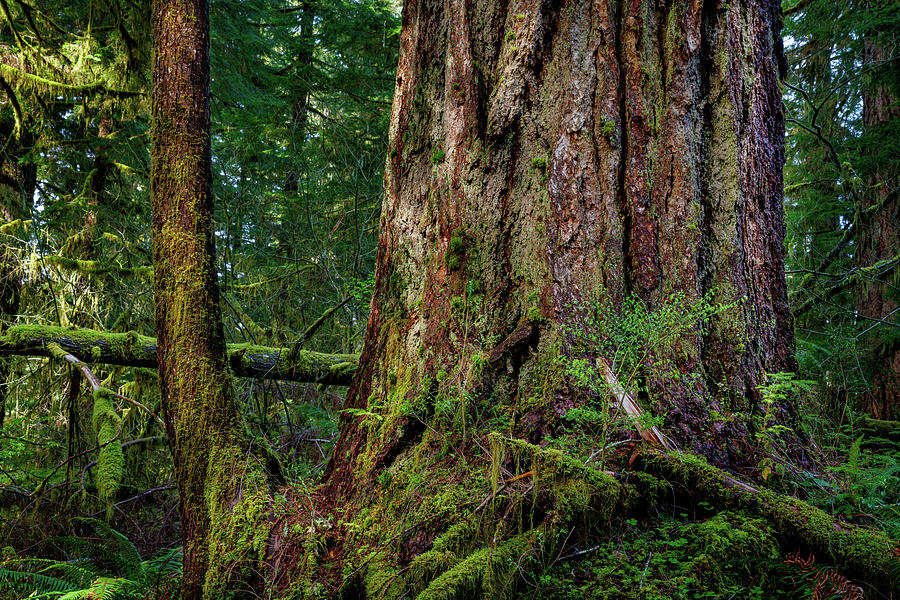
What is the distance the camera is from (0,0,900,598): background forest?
211 inches

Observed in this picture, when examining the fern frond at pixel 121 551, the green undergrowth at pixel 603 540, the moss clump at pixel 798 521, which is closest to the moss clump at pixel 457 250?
the green undergrowth at pixel 603 540

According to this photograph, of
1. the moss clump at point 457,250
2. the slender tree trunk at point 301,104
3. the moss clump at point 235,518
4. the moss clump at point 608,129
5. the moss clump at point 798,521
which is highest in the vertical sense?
the slender tree trunk at point 301,104

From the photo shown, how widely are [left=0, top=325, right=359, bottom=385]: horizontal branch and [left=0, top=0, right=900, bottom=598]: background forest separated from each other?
66 millimetres

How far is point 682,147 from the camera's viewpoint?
7.33 feet

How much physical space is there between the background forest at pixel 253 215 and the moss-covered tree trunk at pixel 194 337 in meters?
1.89

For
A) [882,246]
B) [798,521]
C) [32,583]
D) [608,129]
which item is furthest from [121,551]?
[882,246]

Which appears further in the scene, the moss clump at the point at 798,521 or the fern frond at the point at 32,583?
the fern frond at the point at 32,583

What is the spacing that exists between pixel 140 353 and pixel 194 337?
2260 mm

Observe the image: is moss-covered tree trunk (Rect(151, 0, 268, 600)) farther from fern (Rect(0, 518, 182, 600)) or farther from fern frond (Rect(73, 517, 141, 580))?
fern frond (Rect(73, 517, 141, 580))

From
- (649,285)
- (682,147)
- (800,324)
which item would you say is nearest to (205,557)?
(649,285)

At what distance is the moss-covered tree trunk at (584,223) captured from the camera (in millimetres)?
2059

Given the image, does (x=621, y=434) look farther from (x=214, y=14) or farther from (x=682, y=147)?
(x=214, y=14)

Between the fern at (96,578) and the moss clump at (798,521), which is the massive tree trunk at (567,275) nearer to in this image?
the moss clump at (798,521)

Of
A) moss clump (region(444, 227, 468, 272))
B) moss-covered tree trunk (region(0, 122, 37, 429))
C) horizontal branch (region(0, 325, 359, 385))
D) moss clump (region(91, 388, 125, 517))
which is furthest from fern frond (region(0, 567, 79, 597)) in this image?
moss-covered tree trunk (region(0, 122, 37, 429))
